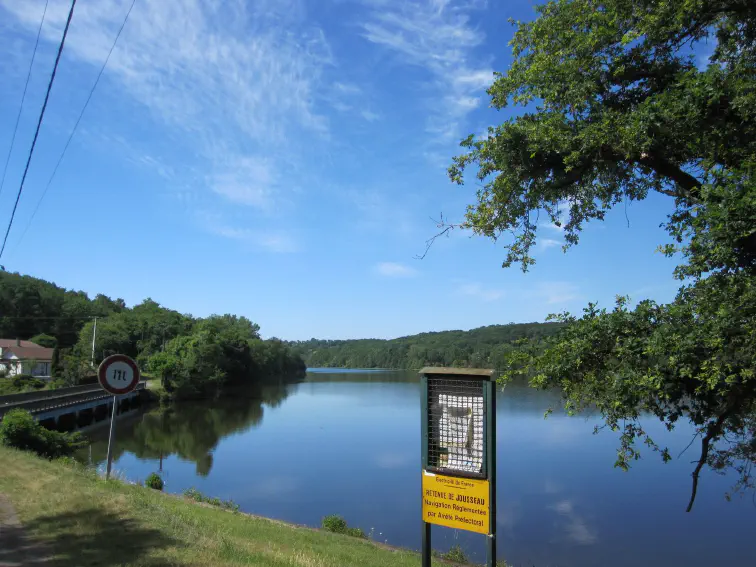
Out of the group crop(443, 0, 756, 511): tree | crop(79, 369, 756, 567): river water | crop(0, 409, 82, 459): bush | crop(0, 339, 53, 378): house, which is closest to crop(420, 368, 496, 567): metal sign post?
crop(443, 0, 756, 511): tree

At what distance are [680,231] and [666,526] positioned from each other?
A: 50.3 feet

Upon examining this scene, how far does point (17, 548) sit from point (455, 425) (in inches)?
174

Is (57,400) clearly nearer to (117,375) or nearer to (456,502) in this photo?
(117,375)

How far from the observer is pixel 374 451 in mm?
30125

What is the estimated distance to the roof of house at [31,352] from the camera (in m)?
69.8

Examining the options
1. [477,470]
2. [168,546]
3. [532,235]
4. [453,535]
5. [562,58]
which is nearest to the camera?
[477,470]

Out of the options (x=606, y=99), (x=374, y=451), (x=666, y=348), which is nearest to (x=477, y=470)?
(x=666, y=348)

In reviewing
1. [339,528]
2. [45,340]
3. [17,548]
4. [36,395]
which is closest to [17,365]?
[45,340]

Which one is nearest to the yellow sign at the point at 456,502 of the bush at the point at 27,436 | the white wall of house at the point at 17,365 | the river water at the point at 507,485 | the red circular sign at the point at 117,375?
the river water at the point at 507,485

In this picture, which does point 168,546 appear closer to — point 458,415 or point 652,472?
point 458,415

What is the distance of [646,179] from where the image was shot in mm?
7367

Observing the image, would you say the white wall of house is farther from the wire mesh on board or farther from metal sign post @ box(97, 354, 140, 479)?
the wire mesh on board

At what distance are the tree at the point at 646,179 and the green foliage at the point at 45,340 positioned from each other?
99632 mm

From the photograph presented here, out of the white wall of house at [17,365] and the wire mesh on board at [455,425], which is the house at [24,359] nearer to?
the white wall of house at [17,365]
